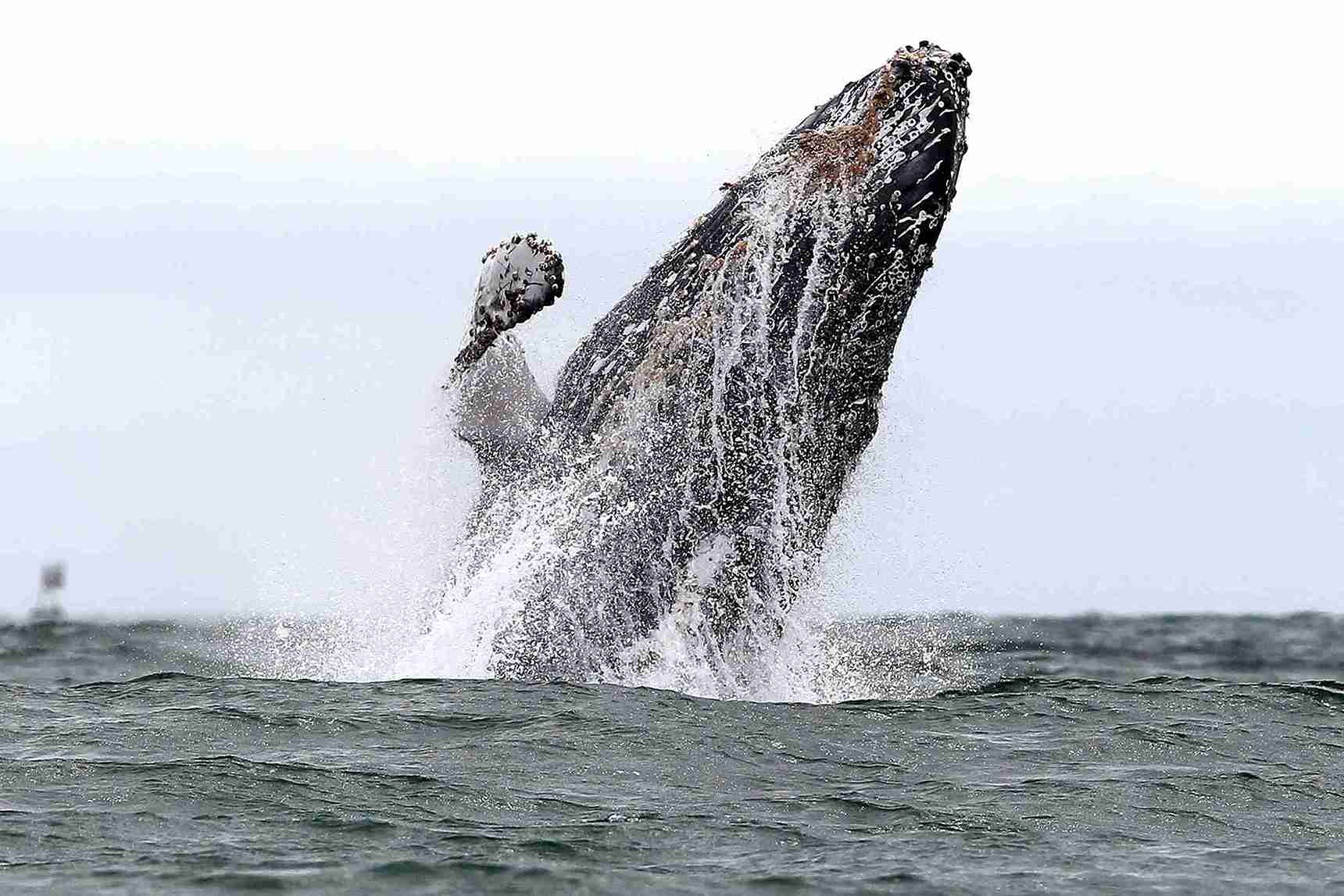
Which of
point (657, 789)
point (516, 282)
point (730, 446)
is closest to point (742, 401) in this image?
point (730, 446)

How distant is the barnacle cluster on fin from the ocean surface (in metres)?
2.16

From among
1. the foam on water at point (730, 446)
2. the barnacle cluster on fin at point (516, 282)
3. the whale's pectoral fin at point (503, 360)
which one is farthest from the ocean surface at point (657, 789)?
the barnacle cluster on fin at point (516, 282)

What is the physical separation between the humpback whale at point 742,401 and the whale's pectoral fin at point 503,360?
0.02 metres

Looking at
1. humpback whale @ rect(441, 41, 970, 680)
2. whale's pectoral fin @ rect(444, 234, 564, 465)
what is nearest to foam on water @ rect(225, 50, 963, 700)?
humpback whale @ rect(441, 41, 970, 680)

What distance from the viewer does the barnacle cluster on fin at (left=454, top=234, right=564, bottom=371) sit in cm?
991

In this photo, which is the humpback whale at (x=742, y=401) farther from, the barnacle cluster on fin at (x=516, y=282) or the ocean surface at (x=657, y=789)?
the ocean surface at (x=657, y=789)

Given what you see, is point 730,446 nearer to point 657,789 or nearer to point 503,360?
point 503,360

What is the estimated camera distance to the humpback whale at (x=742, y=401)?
368 inches

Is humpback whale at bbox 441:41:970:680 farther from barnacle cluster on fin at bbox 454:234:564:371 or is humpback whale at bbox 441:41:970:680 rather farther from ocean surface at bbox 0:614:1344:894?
ocean surface at bbox 0:614:1344:894

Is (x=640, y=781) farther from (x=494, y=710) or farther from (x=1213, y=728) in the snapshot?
(x=1213, y=728)

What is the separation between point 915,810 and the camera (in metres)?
7.00

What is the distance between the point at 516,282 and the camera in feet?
32.5

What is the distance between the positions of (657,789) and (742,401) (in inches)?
113

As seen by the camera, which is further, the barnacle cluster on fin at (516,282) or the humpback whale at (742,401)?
the barnacle cluster on fin at (516,282)
